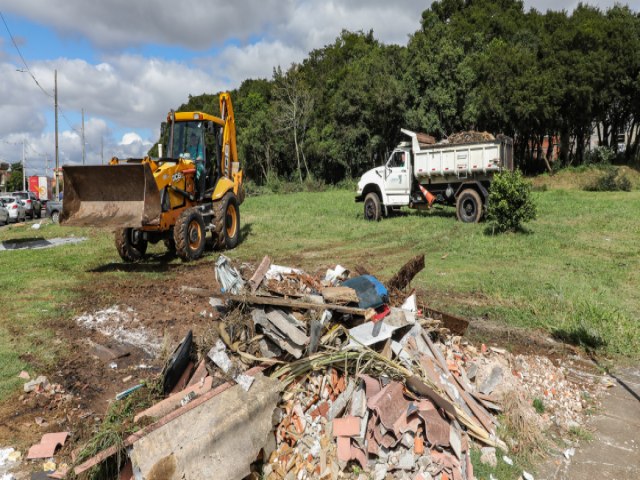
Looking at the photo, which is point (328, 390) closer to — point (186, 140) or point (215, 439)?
point (215, 439)

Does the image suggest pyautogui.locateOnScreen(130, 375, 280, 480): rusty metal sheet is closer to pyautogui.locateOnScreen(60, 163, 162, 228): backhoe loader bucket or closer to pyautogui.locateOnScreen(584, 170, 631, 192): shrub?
pyautogui.locateOnScreen(60, 163, 162, 228): backhoe loader bucket

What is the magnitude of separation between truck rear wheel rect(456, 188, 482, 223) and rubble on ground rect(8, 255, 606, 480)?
10.3 meters

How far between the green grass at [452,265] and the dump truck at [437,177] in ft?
2.14

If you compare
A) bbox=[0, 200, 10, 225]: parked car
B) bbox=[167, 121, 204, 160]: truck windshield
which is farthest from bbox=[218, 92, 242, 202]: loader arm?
bbox=[0, 200, 10, 225]: parked car

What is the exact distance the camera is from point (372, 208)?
17781 mm

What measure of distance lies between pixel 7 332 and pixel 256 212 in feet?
48.4

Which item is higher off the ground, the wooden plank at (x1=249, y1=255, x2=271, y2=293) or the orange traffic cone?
the orange traffic cone

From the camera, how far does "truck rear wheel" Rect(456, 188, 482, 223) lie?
15844mm

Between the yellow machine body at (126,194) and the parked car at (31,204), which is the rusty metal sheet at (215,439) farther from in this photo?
the parked car at (31,204)

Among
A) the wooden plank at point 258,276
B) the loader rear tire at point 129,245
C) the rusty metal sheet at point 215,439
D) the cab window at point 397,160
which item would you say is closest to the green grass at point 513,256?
the cab window at point 397,160

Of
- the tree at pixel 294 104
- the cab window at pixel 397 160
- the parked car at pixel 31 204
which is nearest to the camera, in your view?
the cab window at pixel 397 160

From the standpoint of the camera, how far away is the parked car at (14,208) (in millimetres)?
27281

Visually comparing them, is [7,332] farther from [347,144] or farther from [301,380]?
[347,144]

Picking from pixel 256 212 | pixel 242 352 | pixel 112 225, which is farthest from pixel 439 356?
pixel 256 212
